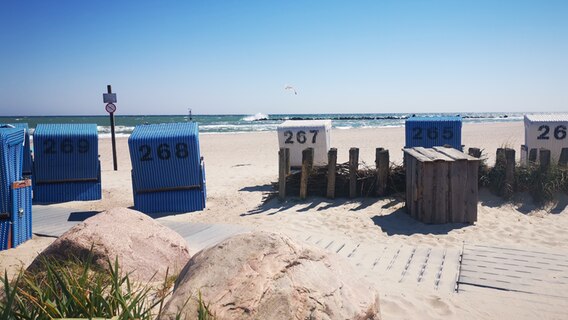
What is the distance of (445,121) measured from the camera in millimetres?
11367

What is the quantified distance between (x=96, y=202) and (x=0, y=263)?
16.3 ft

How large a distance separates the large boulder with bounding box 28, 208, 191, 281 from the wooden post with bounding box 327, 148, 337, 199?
5.03 m

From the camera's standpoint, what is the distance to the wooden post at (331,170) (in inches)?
384

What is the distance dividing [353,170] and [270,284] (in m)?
6.91

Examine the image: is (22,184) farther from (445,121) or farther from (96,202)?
(445,121)

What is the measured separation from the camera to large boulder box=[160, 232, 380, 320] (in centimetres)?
288

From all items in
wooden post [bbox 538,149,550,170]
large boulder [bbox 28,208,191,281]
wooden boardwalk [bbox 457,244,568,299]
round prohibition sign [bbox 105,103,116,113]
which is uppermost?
round prohibition sign [bbox 105,103,116,113]

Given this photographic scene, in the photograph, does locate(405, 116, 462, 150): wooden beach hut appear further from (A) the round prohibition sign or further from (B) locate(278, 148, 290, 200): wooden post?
(A) the round prohibition sign

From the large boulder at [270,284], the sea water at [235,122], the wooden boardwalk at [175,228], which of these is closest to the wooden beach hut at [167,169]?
the wooden boardwalk at [175,228]

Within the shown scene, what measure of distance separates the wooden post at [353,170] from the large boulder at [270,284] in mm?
6143

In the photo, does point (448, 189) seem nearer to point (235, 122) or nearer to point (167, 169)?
point (167, 169)

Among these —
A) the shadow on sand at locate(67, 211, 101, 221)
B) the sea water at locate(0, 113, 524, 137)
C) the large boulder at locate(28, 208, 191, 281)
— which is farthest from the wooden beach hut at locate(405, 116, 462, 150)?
the sea water at locate(0, 113, 524, 137)

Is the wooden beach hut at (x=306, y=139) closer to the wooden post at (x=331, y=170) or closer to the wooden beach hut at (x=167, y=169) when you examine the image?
the wooden post at (x=331, y=170)

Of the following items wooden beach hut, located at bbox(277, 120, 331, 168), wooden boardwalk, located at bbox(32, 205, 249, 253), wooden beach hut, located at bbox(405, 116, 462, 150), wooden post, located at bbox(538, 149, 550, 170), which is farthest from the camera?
wooden beach hut, located at bbox(277, 120, 331, 168)
